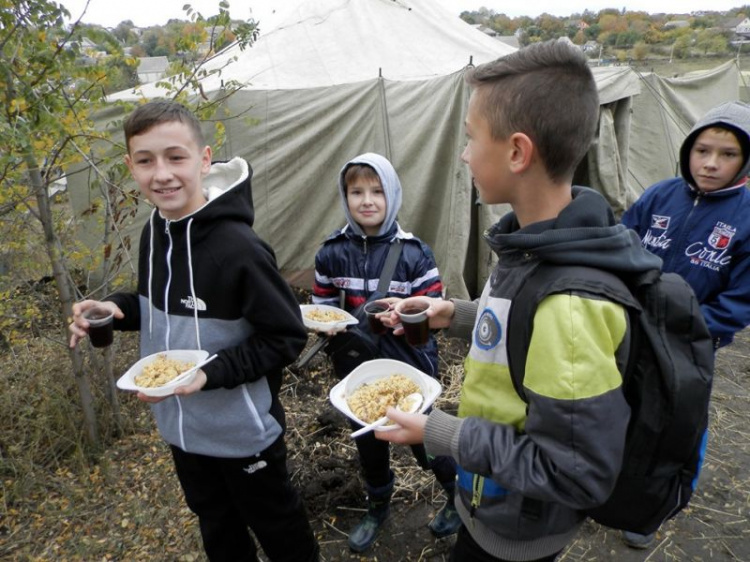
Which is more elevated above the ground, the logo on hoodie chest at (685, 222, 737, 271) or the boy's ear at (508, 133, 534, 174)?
the boy's ear at (508, 133, 534, 174)

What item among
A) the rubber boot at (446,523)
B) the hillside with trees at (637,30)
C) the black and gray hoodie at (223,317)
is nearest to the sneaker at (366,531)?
the rubber boot at (446,523)

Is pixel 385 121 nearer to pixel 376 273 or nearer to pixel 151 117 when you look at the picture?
pixel 376 273

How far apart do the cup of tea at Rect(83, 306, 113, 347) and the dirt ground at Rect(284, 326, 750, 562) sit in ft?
5.36

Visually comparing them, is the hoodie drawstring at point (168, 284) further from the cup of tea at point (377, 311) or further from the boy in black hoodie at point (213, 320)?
the cup of tea at point (377, 311)

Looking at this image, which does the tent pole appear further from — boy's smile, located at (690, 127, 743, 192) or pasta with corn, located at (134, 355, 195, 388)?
pasta with corn, located at (134, 355, 195, 388)

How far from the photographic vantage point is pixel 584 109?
1257 millimetres

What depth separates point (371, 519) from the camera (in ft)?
9.13

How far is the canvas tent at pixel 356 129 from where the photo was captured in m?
Answer: 5.58

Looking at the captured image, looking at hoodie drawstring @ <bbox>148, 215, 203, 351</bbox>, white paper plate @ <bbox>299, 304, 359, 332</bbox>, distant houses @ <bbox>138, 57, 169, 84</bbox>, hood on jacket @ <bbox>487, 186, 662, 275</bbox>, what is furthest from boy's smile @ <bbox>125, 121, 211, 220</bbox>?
distant houses @ <bbox>138, 57, 169, 84</bbox>

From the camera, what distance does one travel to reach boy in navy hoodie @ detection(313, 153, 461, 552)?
258 cm

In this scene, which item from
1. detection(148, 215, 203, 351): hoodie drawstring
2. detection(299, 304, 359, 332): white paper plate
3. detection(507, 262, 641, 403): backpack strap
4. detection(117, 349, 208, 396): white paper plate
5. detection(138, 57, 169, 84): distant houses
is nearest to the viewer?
detection(507, 262, 641, 403): backpack strap

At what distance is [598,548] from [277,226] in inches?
194

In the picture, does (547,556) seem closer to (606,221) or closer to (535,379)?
(535,379)

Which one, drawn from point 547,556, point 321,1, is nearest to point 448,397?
point 547,556
